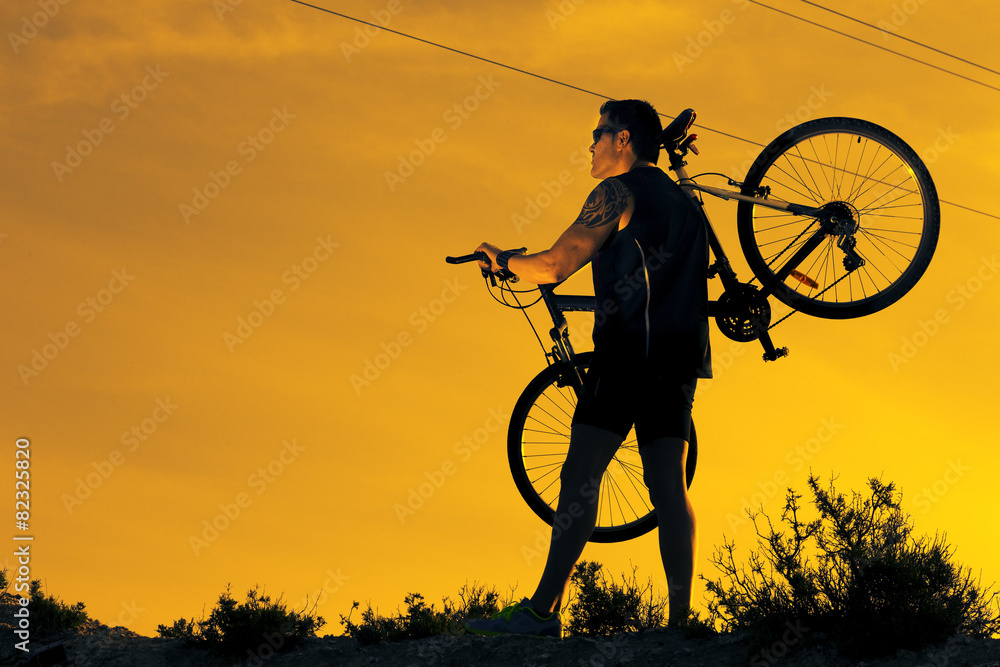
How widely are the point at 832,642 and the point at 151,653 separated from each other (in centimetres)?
451

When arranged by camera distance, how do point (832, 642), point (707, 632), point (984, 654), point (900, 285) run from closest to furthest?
point (984, 654)
point (832, 642)
point (707, 632)
point (900, 285)

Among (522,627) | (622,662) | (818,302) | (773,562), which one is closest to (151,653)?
(522,627)

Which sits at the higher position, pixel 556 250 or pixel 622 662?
pixel 556 250

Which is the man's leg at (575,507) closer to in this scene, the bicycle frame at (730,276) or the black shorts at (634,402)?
the black shorts at (634,402)

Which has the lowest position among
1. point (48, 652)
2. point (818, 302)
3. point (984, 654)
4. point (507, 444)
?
point (48, 652)

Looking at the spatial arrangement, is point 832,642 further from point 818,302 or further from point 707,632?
point 818,302

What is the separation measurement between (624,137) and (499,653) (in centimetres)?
315

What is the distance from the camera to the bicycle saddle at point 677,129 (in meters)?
6.16

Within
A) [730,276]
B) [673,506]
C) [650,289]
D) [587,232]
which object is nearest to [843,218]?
[730,276]

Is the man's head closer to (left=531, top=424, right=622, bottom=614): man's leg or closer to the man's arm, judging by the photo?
the man's arm

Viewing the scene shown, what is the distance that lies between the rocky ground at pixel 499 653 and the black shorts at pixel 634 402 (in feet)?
3.92

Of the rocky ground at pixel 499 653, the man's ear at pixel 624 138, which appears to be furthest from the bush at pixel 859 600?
the man's ear at pixel 624 138

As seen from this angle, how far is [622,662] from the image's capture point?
214 inches

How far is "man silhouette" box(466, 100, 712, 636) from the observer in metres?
5.45
